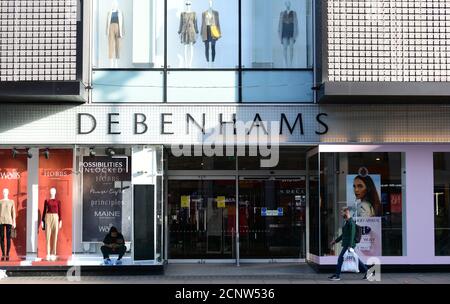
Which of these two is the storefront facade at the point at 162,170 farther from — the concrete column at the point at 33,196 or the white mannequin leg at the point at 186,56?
the white mannequin leg at the point at 186,56

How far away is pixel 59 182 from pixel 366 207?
23.4ft

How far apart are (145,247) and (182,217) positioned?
7.76 feet

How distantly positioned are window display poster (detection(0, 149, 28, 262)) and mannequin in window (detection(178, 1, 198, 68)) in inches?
175

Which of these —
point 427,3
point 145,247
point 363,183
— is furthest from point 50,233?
point 427,3

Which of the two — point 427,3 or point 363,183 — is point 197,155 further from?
point 427,3

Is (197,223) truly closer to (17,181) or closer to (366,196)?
(366,196)

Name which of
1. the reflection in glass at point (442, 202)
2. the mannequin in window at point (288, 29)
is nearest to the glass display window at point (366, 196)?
the reflection in glass at point (442, 202)

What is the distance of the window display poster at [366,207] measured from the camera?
14367mm

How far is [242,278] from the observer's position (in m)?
13.7

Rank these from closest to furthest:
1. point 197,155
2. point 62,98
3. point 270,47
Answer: point 62,98
point 270,47
point 197,155

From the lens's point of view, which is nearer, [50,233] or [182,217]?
[50,233]

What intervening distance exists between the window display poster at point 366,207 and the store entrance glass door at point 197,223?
3.32 m

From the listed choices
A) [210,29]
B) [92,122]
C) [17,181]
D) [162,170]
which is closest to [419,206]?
[162,170]

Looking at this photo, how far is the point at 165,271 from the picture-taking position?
14.6 meters
